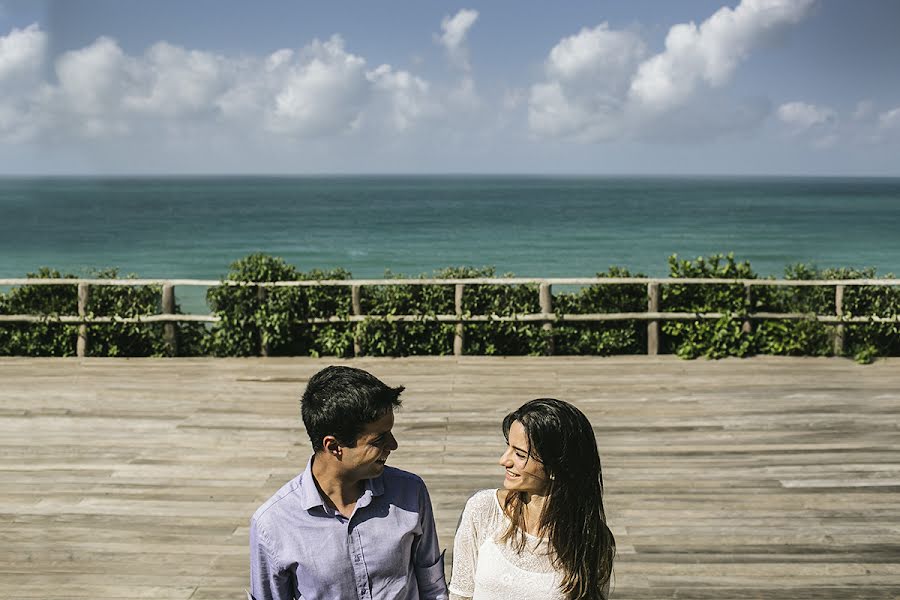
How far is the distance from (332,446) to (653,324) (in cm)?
763

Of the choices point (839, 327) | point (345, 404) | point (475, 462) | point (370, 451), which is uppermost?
point (345, 404)

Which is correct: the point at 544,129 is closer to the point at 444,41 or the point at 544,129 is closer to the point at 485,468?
the point at 444,41

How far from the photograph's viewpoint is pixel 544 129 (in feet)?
374

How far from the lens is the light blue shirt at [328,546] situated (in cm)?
228

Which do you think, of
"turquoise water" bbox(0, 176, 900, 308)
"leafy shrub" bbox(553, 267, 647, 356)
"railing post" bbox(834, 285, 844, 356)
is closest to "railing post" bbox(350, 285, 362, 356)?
"leafy shrub" bbox(553, 267, 647, 356)

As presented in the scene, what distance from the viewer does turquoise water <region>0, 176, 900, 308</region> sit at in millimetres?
50188

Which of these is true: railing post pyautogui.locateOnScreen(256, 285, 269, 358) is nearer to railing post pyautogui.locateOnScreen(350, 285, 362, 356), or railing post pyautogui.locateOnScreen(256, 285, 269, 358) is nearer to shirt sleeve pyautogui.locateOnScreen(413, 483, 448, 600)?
railing post pyautogui.locateOnScreen(350, 285, 362, 356)

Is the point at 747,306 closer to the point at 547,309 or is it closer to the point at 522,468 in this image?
the point at 547,309

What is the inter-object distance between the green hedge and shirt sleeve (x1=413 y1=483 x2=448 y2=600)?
7.16 metres

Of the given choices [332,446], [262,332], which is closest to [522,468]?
[332,446]

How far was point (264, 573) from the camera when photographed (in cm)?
229

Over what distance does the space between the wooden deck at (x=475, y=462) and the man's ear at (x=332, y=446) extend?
2.49 m

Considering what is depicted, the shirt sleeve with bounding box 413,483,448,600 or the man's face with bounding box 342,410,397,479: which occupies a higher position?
Answer: the man's face with bounding box 342,410,397,479

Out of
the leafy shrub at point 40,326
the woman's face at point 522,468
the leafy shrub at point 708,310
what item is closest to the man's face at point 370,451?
the woman's face at point 522,468
